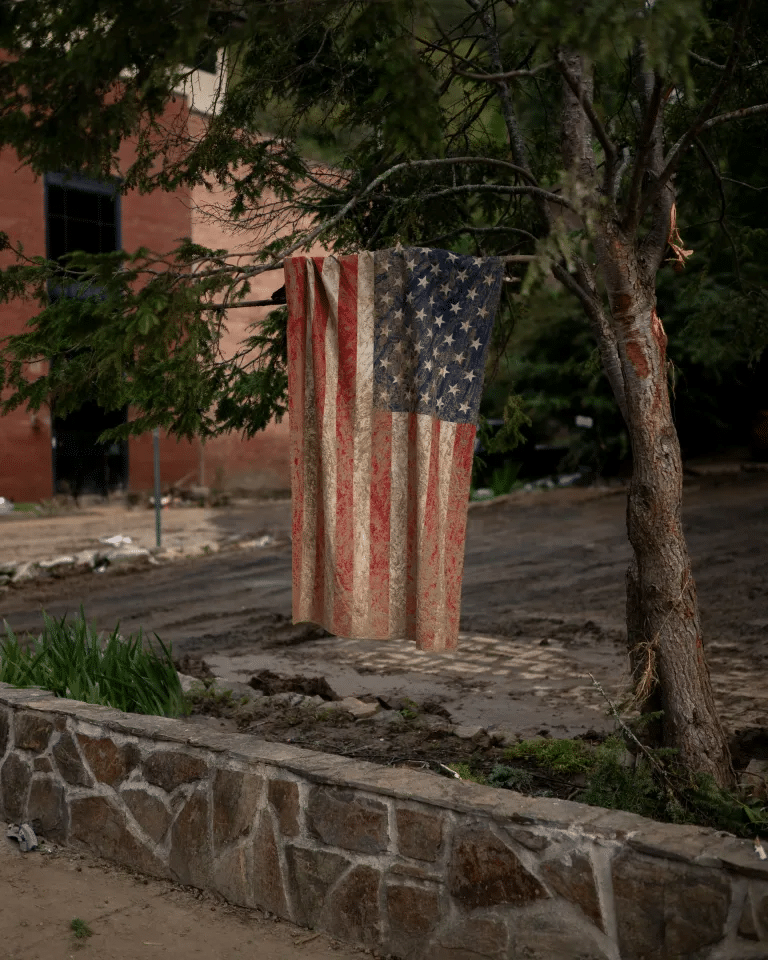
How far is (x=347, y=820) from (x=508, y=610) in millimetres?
8391

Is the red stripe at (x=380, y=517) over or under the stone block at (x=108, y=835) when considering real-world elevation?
over

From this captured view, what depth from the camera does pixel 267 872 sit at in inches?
178

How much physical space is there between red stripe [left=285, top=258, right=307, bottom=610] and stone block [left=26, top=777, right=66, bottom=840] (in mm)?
1651

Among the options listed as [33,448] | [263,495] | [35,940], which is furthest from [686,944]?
[263,495]

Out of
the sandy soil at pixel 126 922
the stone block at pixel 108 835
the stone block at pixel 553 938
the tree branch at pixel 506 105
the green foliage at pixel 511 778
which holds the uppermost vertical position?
the tree branch at pixel 506 105

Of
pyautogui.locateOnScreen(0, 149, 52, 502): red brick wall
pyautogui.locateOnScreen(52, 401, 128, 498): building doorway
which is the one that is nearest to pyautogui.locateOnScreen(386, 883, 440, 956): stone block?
pyautogui.locateOnScreen(0, 149, 52, 502): red brick wall

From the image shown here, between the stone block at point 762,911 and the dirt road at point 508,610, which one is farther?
the dirt road at point 508,610

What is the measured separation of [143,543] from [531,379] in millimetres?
9894

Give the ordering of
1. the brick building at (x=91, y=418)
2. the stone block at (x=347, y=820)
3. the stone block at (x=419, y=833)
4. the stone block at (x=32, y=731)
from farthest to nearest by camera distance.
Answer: the brick building at (x=91, y=418) → the stone block at (x=32, y=731) → the stone block at (x=347, y=820) → the stone block at (x=419, y=833)

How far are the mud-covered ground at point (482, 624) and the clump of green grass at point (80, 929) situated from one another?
1765 mm

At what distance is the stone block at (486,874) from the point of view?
380 cm

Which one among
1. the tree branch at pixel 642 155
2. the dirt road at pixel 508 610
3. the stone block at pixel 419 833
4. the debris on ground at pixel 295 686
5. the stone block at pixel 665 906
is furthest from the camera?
the dirt road at pixel 508 610

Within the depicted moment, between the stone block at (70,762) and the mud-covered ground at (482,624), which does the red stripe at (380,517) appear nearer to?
the mud-covered ground at (482,624)

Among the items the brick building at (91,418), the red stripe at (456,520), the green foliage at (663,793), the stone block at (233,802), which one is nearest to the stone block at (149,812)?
the stone block at (233,802)
